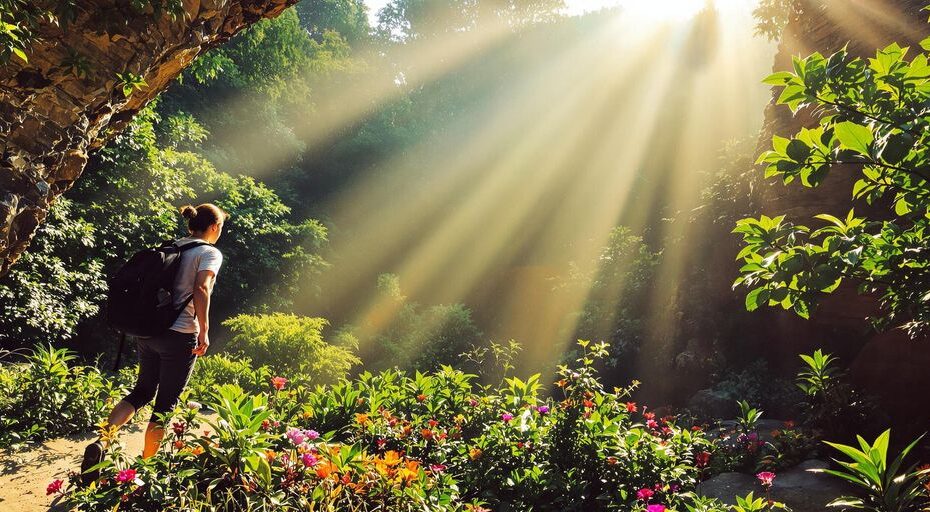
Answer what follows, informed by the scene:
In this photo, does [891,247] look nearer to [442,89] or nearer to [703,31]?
[703,31]

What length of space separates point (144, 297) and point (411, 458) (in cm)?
204

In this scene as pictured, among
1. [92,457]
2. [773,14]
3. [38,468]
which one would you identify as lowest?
[38,468]

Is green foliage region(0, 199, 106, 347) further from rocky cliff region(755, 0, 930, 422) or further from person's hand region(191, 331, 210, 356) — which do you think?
rocky cliff region(755, 0, 930, 422)

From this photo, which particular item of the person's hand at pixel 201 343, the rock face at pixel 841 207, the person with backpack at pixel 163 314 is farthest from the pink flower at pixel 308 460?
the rock face at pixel 841 207

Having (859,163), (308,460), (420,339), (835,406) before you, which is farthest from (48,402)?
(420,339)

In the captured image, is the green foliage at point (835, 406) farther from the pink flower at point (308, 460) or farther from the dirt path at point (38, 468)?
the dirt path at point (38, 468)

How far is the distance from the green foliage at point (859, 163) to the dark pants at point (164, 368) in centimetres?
331

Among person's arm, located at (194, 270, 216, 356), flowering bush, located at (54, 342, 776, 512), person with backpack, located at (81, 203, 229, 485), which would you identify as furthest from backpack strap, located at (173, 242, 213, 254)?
flowering bush, located at (54, 342, 776, 512)

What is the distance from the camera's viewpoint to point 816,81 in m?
1.91

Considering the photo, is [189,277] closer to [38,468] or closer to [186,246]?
[186,246]

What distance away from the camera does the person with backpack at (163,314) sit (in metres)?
3.07

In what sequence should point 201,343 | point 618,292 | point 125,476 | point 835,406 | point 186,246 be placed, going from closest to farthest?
point 125,476
point 201,343
point 186,246
point 835,406
point 618,292

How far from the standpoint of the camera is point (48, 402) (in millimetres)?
4711

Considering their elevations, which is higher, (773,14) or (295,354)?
(773,14)
